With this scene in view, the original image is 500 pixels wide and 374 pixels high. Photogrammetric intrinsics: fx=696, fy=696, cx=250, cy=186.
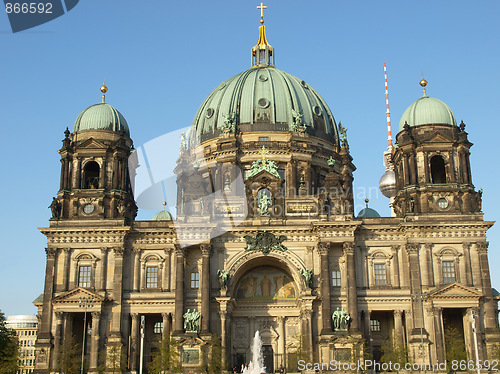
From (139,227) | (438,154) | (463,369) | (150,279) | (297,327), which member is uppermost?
(438,154)

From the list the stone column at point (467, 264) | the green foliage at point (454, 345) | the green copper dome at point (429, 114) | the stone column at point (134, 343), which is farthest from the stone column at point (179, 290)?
the stone column at point (467, 264)

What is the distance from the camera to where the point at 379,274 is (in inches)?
2307

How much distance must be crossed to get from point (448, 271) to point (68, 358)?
102ft

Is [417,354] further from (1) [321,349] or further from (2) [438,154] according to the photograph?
(2) [438,154]

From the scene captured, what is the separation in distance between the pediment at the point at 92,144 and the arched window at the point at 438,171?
2943 cm

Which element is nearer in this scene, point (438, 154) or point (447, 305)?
point (447, 305)

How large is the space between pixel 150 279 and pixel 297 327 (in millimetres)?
13291

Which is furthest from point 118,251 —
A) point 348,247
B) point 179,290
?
point 348,247

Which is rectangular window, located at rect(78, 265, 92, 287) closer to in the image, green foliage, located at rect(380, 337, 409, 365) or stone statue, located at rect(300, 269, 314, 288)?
stone statue, located at rect(300, 269, 314, 288)

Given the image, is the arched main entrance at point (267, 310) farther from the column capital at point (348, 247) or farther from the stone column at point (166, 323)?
the stone column at point (166, 323)

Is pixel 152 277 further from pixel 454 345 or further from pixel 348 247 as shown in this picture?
pixel 454 345

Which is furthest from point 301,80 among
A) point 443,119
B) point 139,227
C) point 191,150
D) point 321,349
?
point 321,349

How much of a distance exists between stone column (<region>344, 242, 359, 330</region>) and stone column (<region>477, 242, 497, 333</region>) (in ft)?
33.6

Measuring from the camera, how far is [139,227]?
59531mm
